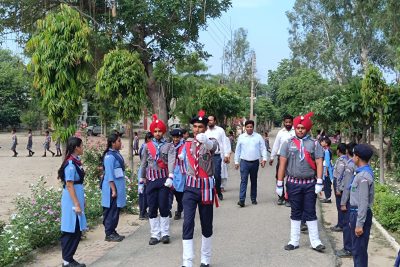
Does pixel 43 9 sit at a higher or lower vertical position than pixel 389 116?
higher

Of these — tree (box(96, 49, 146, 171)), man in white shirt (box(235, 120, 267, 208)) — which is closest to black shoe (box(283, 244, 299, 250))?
man in white shirt (box(235, 120, 267, 208))

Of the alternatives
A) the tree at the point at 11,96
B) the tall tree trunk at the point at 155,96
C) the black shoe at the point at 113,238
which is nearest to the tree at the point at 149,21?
the tall tree trunk at the point at 155,96

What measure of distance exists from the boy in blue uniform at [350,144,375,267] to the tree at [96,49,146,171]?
8.40 metres

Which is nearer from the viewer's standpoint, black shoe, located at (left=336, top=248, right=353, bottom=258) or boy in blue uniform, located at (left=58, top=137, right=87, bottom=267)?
boy in blue uniform, located at (left=58, top=137, right=87, bottom=267)

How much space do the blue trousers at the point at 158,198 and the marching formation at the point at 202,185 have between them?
0.02 metres

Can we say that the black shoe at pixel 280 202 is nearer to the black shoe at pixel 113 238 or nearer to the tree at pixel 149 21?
the black shoe at pixel 113 238

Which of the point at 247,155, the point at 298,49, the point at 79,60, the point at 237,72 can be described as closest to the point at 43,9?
the point at 79,60

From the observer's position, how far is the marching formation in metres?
5.61

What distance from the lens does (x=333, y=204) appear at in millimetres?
11445

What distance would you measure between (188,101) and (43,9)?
56.8ft

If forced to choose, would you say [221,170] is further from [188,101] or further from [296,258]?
[188,101]

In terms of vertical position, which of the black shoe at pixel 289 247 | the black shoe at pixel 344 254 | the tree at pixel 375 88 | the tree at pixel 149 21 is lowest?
the black shoe at pixel 344 254

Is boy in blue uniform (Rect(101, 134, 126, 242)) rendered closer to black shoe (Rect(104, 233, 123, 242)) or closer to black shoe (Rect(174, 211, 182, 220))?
black shoe (Rect(104, 233, 123, 242))

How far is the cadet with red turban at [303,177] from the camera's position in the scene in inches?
271
